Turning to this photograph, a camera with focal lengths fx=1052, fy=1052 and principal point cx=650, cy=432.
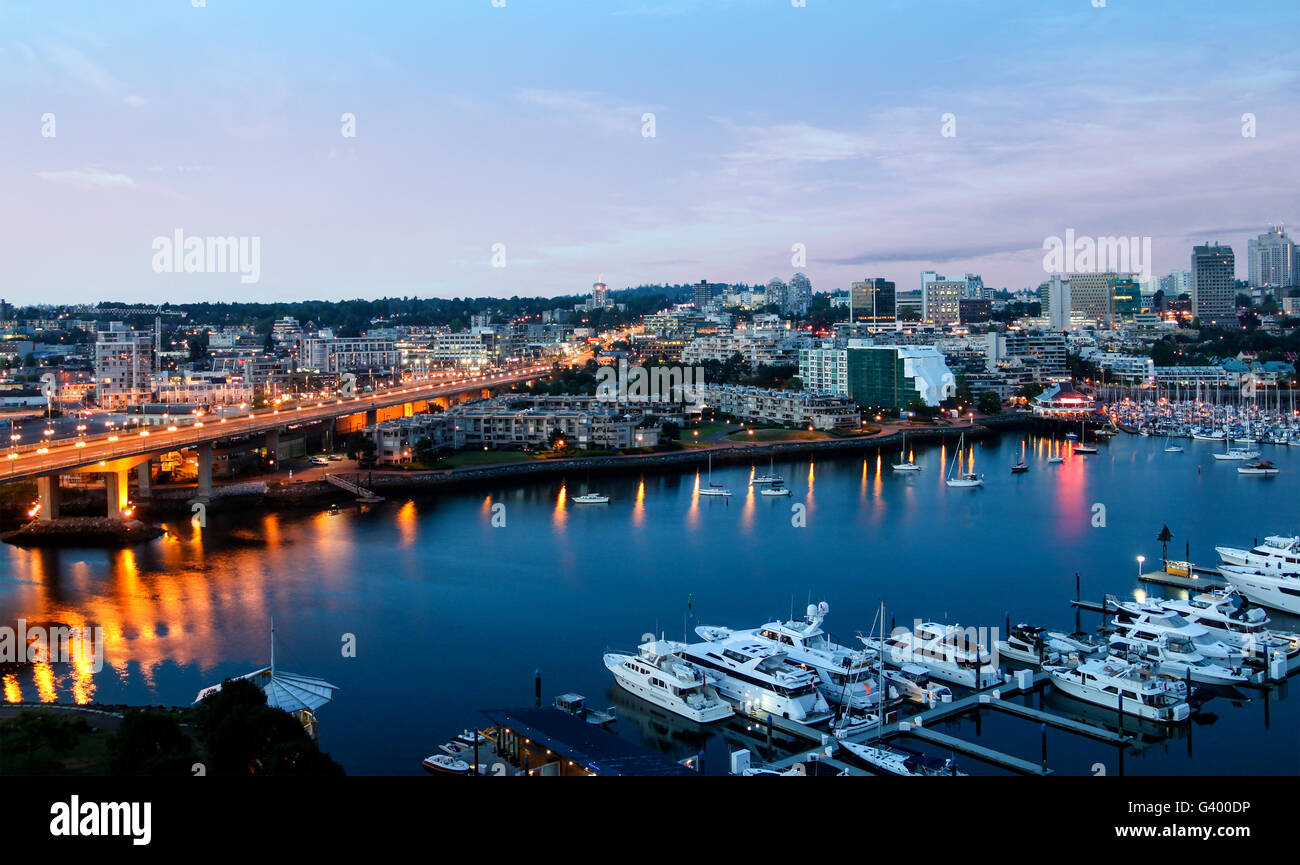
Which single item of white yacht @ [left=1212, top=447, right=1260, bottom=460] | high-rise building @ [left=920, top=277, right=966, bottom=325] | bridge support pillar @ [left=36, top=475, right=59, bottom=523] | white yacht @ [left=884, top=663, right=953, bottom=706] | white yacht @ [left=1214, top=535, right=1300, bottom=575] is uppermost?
high-rise building @ [left=920, top=277, right=966, bottom=325]

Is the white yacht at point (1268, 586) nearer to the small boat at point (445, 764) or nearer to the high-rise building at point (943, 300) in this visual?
the small boat at point (445, 764)

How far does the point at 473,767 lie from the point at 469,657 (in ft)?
5.80

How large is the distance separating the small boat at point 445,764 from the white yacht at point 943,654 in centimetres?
205

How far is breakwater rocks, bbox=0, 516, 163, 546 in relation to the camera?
8.91 m

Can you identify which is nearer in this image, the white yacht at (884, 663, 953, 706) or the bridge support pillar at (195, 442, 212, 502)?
the white yacht at (884, 663, 953, 706)

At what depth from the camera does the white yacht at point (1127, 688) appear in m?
4.71

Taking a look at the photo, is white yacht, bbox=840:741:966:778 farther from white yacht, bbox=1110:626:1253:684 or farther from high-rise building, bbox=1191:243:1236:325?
high-rise building, bbox=1191:243:1236:325

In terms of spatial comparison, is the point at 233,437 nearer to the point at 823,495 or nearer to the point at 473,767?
the point at 823,495

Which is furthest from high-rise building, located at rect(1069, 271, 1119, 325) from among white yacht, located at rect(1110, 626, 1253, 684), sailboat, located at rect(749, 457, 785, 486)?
white yacht, located at rect(1110, 626, 1253, 684)

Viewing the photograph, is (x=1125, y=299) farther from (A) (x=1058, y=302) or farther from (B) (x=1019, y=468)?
(B) (x=1019, y=468)

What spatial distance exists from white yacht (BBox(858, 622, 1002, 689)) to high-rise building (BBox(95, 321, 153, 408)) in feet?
60.1

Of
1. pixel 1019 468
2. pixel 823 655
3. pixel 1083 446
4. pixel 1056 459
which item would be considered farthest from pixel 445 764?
pixel 1083 446

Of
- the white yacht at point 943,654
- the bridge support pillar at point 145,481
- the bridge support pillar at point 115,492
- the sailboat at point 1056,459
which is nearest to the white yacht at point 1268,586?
the white yacht at point 943,654

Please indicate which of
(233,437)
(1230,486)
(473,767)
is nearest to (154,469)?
(233,437)
